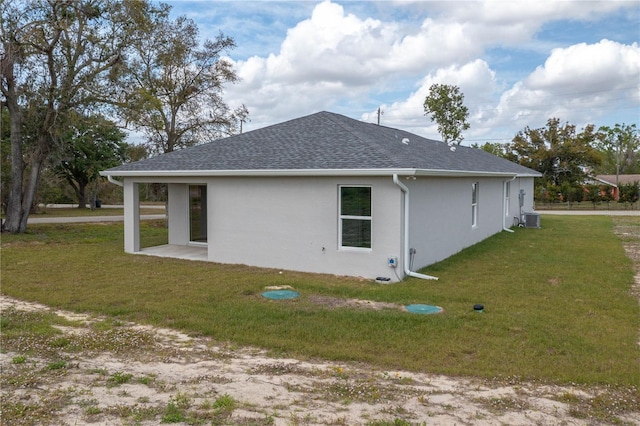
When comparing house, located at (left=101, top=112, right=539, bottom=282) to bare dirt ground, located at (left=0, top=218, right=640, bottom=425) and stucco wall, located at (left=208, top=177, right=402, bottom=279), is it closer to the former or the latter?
stucco wall, located at (left=208, top=177, right=402, bottom=279)

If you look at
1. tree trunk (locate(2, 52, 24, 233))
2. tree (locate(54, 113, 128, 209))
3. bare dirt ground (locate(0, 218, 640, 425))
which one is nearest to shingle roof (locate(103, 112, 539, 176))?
bare dirt ground (locate(0, 218, 640, 425))

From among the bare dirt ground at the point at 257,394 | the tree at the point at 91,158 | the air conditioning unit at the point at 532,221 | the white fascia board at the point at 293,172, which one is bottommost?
the bare dirt ground at the point at 257,394

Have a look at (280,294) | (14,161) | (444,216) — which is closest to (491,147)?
(444,216)

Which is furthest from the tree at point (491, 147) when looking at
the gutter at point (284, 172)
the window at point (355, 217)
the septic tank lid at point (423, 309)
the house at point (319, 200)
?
the septic tank lid at point (423, 309)

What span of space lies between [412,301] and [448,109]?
2995cm

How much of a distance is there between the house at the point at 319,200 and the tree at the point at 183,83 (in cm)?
902

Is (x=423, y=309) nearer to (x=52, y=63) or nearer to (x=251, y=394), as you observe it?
(x=251, y=394)

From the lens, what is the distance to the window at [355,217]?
9531 millimetres

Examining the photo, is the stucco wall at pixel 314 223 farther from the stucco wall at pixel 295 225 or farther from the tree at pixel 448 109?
the tree at pixel 448 109

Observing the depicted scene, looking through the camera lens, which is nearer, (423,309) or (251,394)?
(251,394)

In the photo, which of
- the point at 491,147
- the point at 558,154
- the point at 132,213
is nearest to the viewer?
the point at 132,213

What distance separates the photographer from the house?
934 cm

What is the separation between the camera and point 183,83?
21844 millimetres

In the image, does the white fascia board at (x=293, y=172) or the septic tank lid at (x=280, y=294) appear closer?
the septic tank lid at (x=280, y=294)
